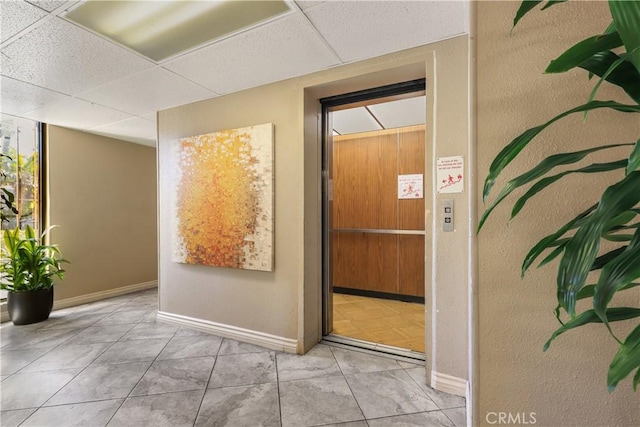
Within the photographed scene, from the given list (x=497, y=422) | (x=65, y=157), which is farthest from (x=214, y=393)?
(x=65, y=157)

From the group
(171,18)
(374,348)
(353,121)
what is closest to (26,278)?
(171,18)

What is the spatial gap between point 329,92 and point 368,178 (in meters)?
1.87

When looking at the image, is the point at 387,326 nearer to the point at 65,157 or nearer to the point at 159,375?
the point at 159,375

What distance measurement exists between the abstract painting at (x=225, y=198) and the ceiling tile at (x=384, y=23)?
3.17ft

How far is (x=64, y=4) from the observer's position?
155cm

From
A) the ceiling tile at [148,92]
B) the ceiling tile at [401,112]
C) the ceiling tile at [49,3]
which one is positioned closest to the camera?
the ceiling tile at [49,3]

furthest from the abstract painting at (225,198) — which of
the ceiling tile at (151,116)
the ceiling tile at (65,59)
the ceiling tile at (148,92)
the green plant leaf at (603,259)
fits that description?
the green plant leaf at (603,259)

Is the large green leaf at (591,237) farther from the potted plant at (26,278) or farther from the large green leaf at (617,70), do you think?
the potted plant at (26,278)

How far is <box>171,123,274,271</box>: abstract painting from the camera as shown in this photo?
2.50 m

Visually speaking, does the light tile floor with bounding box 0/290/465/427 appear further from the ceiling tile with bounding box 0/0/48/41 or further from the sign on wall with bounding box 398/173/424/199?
the ceiling tile with bounding box 0/0/48/41

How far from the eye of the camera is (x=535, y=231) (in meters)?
1.12

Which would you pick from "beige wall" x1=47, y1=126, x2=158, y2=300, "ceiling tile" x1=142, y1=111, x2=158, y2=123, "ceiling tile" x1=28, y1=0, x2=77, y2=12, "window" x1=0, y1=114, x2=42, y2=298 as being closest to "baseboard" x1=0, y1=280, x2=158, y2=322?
"beige wall" x1=47, y1=126, x2=158, y2=300

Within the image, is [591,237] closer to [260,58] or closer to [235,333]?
[260,58]

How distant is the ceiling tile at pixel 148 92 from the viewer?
→ 2436 mm
